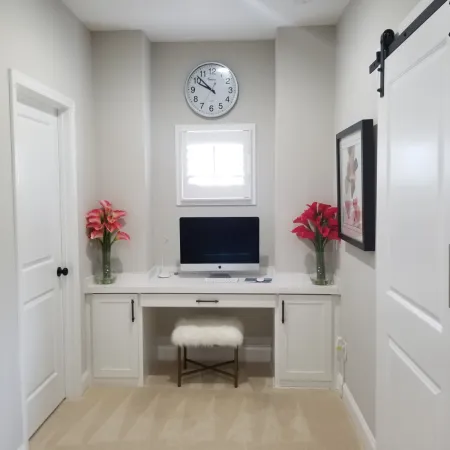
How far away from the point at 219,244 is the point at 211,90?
1.28 m

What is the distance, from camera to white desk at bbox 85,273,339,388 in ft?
10.7

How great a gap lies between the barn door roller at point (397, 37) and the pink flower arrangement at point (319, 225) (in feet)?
3.97

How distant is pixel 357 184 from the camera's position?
8.52 ft

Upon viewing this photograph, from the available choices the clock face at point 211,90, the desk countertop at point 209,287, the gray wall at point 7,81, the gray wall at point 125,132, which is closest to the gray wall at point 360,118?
the desk countertop at point 209,287

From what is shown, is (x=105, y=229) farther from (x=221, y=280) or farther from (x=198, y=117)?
(x=198, y=117)

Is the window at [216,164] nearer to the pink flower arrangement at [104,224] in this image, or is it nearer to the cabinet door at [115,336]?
the pink flower arrangement at [104,224]

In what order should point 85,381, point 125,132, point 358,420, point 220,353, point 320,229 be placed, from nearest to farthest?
point 358,420, point 320,229, point 85,381, point 125,132, point 220,353

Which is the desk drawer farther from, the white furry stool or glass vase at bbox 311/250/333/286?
glass vase at bbox 311/250/333/286

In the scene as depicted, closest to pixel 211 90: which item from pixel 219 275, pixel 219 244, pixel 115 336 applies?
pixel 219 244

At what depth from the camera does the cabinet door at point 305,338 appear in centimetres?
326

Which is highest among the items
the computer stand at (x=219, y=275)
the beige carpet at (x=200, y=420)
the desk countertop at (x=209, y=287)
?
the computer stand at (x=219, y=275)

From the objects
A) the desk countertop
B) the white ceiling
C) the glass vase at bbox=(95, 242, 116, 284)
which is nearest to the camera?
A: the white ceiling

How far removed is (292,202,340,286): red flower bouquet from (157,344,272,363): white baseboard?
0.91 m

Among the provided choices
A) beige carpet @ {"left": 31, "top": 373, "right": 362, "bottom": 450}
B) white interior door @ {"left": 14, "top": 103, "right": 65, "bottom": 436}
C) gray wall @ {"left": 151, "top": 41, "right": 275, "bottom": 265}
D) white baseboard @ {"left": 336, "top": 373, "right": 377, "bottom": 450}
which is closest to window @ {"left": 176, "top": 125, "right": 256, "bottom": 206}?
gray wall @ {"left": 151, "top": 41, "right": 275, "bottom": 265}
